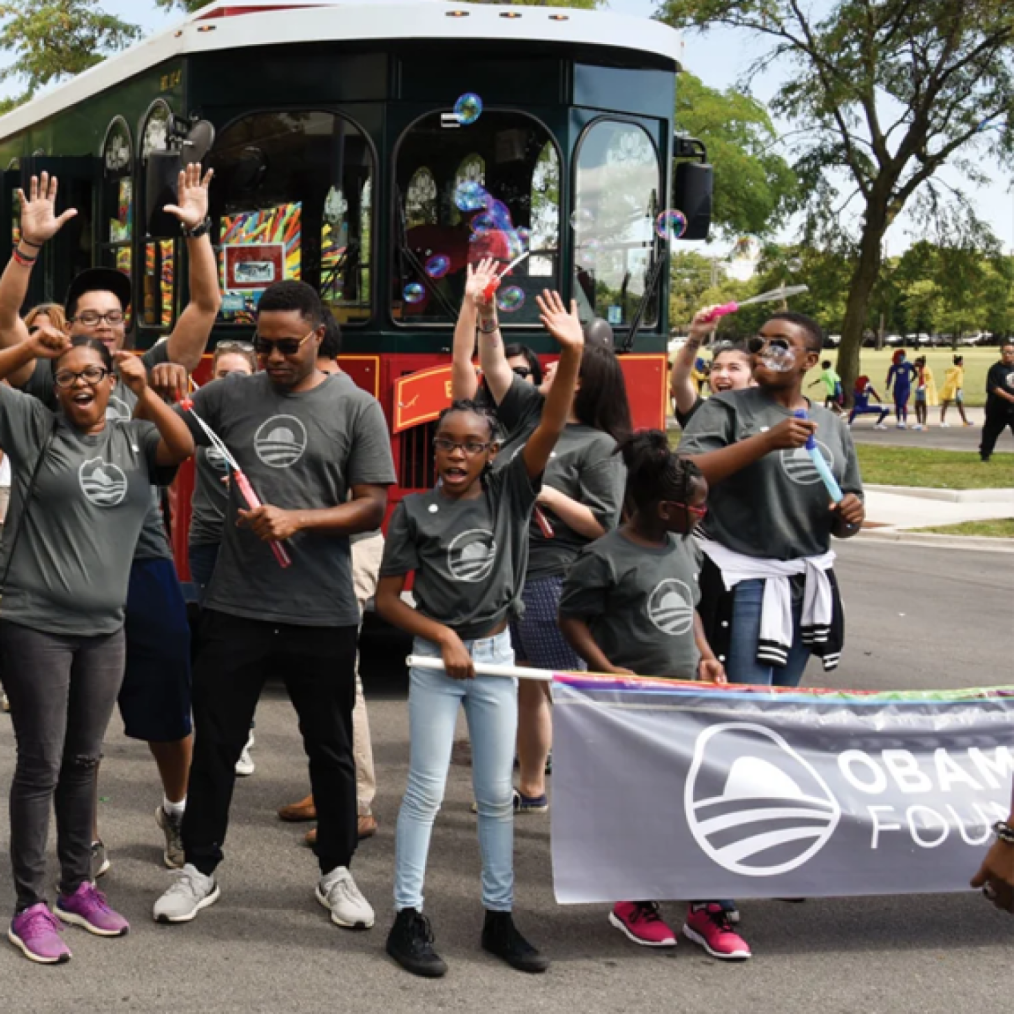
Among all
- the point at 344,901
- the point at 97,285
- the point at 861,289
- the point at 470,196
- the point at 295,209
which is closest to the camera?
the point at 344,901

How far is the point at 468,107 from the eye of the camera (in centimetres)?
790

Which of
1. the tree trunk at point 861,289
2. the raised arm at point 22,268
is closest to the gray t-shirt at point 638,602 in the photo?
the raised arm at point 22,268

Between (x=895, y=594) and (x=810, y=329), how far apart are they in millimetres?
7355

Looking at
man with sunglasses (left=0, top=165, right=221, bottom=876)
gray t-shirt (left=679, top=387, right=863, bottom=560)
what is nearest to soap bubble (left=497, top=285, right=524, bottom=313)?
man with sunglasses (left=0, top=165, right=221, bottom=876)

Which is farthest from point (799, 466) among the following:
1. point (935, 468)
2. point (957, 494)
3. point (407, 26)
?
point (935, 468)

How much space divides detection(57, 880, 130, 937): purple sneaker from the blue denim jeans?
2071 mm

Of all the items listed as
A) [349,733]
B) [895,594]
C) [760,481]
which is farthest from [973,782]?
[895,594]

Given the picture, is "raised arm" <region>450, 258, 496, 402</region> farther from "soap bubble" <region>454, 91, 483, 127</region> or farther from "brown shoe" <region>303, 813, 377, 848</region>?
"soap bubble" <region>454, 91, 483, 127</region>

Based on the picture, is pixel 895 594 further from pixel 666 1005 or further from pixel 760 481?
pixel 666 1005

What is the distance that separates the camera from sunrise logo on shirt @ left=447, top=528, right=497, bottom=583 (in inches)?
182

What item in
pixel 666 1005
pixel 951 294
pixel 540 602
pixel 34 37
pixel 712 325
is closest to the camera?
pixel 666 1005

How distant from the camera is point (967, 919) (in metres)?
5.04

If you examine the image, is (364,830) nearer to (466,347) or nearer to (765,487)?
(466,347)

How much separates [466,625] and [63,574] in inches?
45.2
